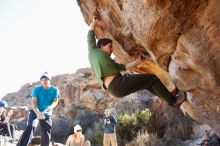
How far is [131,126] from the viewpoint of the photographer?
735 inches

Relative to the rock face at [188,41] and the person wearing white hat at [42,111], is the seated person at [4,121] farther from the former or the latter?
the rock face at [188,41]

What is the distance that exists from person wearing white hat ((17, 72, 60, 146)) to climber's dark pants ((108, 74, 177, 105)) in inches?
90.7

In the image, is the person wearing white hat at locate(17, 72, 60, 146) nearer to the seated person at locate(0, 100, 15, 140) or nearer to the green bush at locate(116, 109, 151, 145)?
the seated person at locate(0, 100, 15, 140)

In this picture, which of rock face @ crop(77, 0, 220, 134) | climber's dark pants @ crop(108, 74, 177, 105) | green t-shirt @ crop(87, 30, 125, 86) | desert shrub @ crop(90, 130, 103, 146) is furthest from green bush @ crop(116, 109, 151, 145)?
green t-shirt @ crop(87, 30, 125, 86)

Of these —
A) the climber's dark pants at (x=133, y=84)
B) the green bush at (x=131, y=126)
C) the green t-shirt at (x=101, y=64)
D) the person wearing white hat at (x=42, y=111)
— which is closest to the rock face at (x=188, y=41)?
the climber's dark pants at (x=133, y=84)

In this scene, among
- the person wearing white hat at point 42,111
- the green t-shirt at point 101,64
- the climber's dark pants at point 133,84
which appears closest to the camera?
the climber's dark pants at point 133,84

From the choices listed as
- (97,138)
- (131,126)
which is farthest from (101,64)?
(97,138)

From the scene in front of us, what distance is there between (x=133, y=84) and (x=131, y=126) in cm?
1311

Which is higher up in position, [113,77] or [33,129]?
[113,77]

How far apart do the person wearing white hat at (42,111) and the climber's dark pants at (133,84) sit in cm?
230

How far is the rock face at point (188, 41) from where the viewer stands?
5307 millimetres

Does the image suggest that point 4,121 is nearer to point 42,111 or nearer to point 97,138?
point 42,111

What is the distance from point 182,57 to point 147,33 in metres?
0.73

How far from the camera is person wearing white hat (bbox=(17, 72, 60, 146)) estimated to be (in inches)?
298
